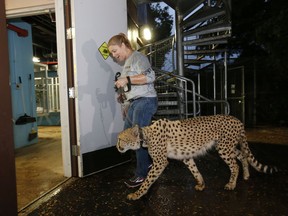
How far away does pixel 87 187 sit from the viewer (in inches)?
123

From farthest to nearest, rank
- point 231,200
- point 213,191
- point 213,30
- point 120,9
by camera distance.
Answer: point 213,30 < point 120,9 < point 213,191 < point 231,200

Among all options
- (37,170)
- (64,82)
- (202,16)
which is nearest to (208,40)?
(202,16)

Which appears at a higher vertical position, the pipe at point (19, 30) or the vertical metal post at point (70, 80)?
the pipe at point (19, 30)

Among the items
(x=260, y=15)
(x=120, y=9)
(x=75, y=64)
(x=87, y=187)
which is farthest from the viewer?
(x=260, y=15)

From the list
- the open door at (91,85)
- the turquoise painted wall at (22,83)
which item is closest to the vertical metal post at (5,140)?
the open door at (91,85)

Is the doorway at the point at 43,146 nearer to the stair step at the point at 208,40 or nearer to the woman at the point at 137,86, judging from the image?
the woman at the point at 137,86

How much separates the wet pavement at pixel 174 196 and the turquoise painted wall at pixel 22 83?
10.3 feet

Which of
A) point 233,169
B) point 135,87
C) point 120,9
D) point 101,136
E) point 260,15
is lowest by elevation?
point 233,169

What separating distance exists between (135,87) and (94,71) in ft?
3.05

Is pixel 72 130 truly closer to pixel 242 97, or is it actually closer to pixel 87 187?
pixel 87 187

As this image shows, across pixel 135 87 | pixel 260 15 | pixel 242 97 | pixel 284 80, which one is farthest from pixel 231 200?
pixel 260 15

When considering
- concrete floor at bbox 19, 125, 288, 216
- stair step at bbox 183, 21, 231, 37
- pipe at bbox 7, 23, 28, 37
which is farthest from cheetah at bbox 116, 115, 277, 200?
pipe at bbox 7, 23, 28, 37

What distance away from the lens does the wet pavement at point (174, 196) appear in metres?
2.47

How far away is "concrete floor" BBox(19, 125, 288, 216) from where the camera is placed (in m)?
2.47
